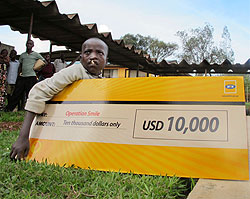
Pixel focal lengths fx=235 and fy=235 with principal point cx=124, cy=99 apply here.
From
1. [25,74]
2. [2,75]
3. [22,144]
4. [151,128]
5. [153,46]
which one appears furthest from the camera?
[153,46]

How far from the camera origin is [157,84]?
1.46 metres

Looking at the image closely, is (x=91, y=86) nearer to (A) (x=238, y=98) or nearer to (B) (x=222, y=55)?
(A) (x=238, y=98)

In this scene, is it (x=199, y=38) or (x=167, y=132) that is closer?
(x=167, y=132)

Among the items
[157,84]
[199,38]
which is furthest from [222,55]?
[157,84]

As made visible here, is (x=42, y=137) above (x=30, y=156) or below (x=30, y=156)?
above

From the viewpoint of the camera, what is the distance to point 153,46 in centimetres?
3962

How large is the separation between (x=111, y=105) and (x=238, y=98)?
742 mm

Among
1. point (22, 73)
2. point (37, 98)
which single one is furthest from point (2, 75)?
point (37, 98)

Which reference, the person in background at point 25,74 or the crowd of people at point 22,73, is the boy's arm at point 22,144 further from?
the person in background at point 25,74

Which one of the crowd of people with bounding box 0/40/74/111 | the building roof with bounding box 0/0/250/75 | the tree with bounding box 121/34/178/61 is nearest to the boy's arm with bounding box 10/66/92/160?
the building roof with bounding box 0/0/250/75

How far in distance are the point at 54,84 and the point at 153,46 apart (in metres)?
39.4

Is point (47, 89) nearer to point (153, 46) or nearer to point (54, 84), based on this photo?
point (54, 84)

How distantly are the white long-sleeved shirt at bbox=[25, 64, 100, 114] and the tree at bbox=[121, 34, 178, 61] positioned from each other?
36.9m

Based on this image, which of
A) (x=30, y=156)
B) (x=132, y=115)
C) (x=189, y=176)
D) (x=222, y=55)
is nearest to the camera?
(x=189, y=176)
